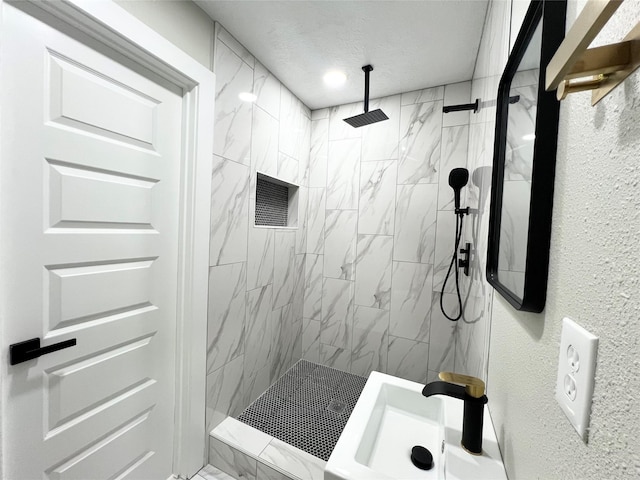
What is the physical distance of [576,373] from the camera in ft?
1.11

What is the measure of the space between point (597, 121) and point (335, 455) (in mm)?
883

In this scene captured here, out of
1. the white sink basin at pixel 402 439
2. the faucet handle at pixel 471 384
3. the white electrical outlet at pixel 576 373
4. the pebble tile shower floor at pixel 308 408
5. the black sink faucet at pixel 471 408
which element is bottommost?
the pebble tile shower floor at pixel 308 408

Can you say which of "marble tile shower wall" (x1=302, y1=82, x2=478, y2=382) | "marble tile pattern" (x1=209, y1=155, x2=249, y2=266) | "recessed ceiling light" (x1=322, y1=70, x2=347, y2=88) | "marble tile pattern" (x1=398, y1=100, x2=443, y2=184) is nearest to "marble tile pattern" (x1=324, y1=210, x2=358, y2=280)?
"marble tile shower wall" (x1=302, y1=82, x2=478, y2=382)

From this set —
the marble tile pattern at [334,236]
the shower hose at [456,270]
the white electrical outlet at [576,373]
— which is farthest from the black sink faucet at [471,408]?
the shower hose at [456,270]

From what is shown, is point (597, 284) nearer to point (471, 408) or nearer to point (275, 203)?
point (471, 408)

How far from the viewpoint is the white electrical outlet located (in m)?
0.31

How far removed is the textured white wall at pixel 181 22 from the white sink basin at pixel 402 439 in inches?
68.8

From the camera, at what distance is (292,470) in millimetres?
1367

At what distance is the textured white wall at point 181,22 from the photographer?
112 centimetres

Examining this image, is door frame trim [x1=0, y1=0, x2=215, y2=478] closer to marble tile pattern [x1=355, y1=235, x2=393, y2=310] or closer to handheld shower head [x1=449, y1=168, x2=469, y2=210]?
marble tile pattern [x1=355, y1=235, x2=393, y2=310]

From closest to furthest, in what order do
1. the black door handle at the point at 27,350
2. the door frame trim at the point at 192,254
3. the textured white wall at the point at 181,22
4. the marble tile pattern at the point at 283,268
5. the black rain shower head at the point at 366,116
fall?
the black door handle at the point at 27,350
the textured white wall at the point at 181,22
the door frame trim at the point at 192,254
the black rain shower head at the point at 366,116
the marble tile pattern at the point at 283,268

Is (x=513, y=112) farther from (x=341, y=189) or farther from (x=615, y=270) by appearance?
(x=341, y=189)

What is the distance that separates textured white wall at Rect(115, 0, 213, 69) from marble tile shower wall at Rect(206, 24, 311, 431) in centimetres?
7

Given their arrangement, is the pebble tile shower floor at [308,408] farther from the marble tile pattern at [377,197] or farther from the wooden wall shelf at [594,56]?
the wooden wall shelf at [594,56]
